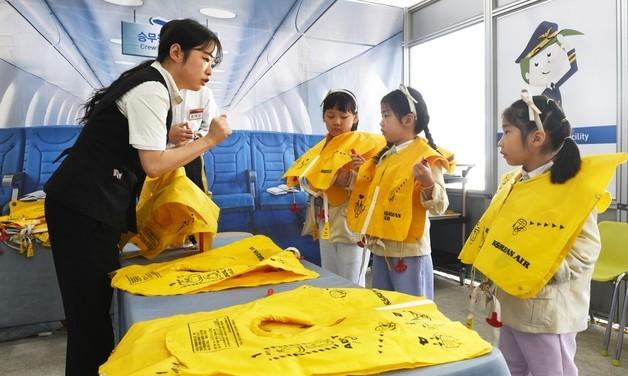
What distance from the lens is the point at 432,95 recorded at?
4887 millimetres

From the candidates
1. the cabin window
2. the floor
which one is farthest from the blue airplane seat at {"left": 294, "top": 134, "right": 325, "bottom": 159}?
the floor

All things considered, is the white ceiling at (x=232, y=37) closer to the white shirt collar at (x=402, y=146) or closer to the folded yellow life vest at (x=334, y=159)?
the folded yellow life vest at (x=334, y=159)

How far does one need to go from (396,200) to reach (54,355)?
225 cm

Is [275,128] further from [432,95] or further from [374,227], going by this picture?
[374,227]

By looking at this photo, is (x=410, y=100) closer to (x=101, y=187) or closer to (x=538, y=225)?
(x=538, y=225)

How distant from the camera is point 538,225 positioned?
1.43 m

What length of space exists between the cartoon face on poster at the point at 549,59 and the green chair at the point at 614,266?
1046 mm

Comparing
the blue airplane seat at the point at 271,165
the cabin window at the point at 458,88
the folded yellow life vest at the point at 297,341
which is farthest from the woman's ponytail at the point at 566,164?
the blue airplane seat at the point at 271,165

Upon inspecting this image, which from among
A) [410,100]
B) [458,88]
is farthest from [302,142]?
[410,100]

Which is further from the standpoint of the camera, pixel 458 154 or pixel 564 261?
pixel 458 154

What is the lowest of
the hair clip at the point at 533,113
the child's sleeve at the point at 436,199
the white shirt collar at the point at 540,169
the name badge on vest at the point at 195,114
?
the child's sleeve at the point at 436,199

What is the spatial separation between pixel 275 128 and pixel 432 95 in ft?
5.77

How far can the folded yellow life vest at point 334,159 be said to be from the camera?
7.78 feet

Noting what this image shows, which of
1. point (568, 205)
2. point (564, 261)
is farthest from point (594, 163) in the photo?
point (564, 261)
